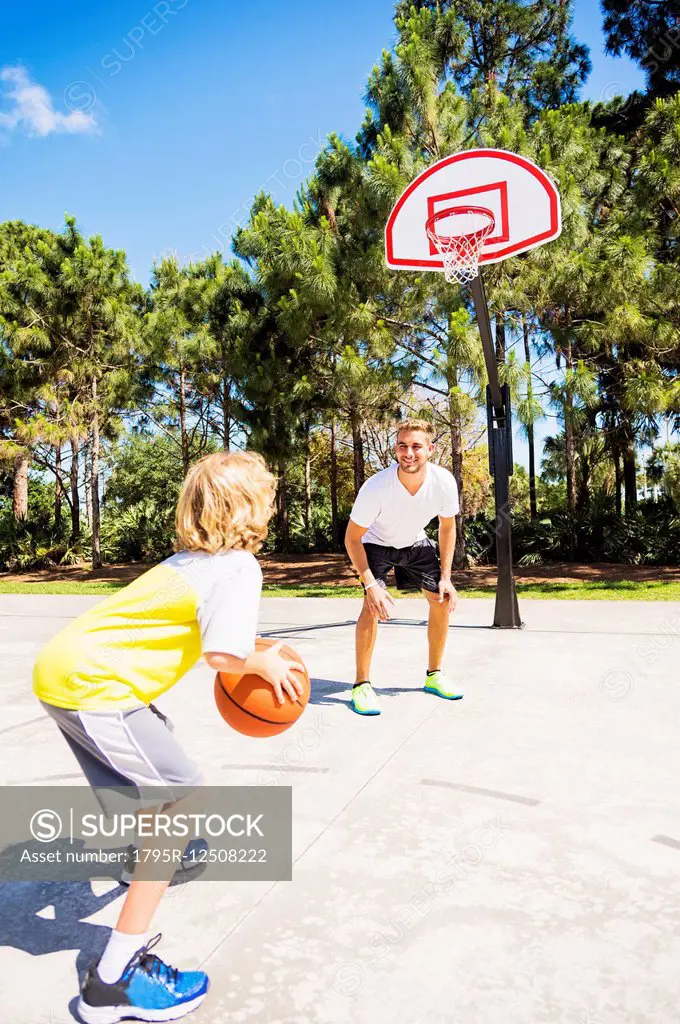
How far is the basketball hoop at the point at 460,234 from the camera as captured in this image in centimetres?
859

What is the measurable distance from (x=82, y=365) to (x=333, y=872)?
64.5 feet

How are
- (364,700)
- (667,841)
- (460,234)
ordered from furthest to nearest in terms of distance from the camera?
(460,234), (364,700), (667,841)

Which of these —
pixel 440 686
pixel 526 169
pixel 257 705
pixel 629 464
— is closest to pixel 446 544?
pixel 440 686

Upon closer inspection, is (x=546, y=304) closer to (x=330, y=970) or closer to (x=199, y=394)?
(x=199, y=394)

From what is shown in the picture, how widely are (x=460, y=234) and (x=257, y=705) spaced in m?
7.72

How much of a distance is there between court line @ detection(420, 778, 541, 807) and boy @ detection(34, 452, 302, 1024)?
1.47 metres

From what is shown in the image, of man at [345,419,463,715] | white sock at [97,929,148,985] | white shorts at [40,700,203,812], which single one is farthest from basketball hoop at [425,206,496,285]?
white sock at [97,929,148,985]

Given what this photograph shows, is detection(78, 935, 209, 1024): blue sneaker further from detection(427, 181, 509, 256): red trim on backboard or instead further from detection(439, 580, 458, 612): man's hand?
detection(427, 181, 509, 256): red trim on backboard

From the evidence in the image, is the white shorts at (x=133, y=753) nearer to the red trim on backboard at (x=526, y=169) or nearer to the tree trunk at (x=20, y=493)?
the red trim on backboard at (x=526, y=169)

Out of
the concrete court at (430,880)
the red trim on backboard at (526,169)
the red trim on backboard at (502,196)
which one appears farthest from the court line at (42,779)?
the red trim on backboard at (502,196)

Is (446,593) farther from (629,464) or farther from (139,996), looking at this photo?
(629,464)

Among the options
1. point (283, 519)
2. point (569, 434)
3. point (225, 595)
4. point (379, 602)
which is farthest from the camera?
point (283, 519)

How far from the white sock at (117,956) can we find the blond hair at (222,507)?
1.00m

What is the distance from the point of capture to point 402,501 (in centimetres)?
455
